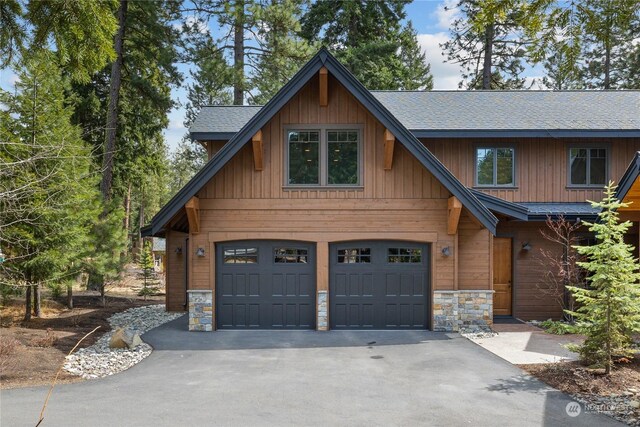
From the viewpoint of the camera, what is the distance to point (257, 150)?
11.0 metres

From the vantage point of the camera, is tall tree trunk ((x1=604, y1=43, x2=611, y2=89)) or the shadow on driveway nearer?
the shadow on driveway

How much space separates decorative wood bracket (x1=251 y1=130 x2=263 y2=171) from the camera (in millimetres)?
10724

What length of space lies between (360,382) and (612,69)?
34.4m

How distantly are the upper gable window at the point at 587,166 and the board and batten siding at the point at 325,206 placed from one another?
4565mm

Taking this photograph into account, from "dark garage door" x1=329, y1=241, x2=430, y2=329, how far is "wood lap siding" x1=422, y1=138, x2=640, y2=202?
3585mm

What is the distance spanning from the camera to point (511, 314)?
13.0m

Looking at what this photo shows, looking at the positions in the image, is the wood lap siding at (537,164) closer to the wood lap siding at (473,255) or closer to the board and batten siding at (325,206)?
the wood lap siding at (473,255)

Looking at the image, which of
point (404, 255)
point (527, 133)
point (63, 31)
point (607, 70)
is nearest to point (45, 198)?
point (63, 31)

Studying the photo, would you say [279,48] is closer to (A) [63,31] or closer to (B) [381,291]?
(B) [381,291]

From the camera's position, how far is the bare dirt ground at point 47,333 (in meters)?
7.61

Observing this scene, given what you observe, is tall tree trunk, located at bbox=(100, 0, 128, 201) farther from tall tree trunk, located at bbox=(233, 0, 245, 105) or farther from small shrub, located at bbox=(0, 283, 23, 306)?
small shrub, located at bbox=(0, 283, 23, 306)

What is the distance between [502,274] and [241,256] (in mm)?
7321
